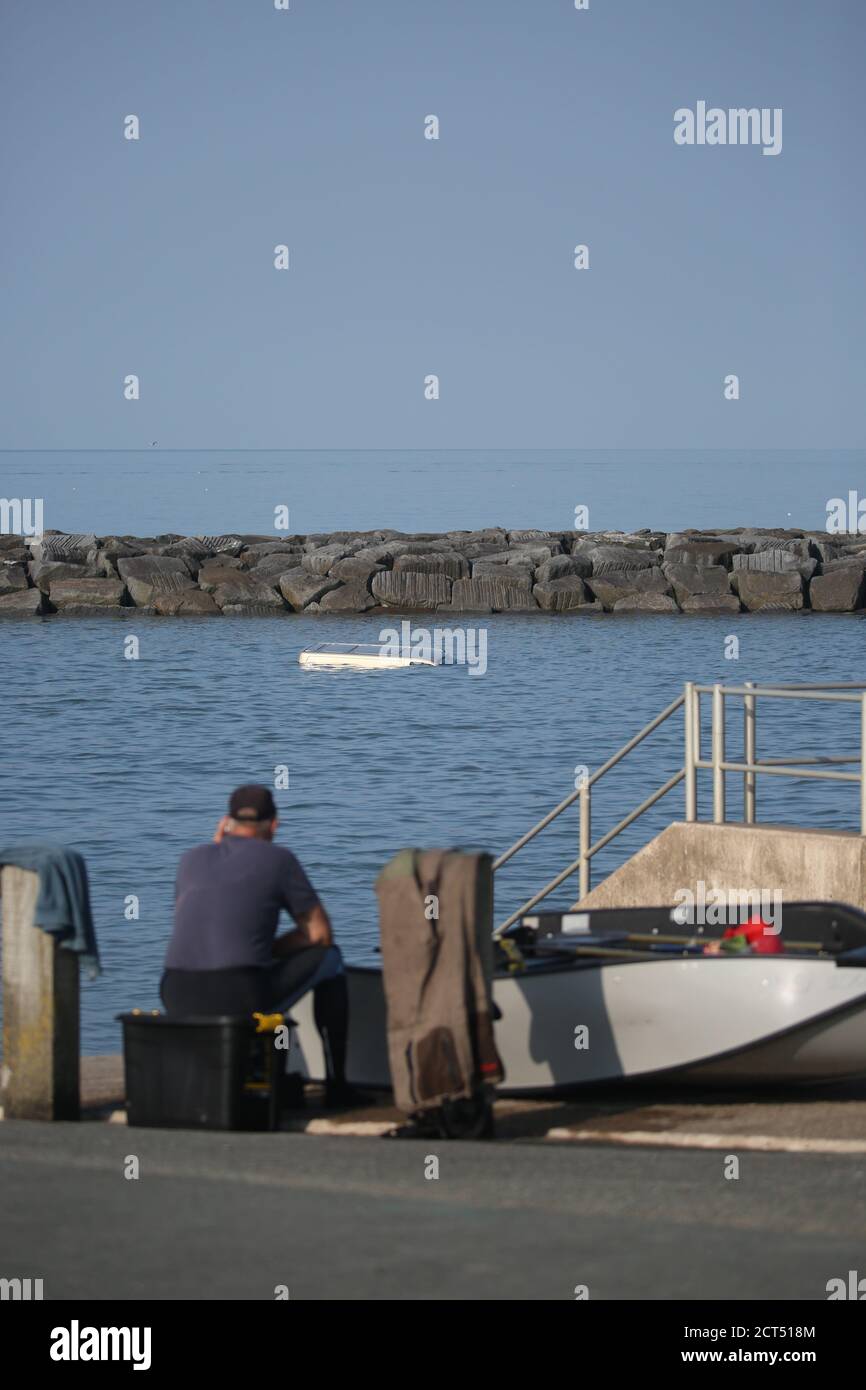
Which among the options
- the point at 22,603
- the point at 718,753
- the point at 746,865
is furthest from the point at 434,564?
the point at 718,753

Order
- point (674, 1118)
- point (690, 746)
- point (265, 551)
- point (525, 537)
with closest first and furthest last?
point (674, 1118) → point (690, 746) → point (265, 551) → point (525, 537)

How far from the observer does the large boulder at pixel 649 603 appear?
2232 inches

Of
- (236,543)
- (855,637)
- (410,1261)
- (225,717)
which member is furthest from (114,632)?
(410,1261)

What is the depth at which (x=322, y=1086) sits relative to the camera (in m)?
9.48

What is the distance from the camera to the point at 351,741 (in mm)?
38781

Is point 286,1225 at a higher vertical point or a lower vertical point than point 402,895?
lower

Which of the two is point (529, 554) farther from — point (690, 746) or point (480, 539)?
point (690, 746)

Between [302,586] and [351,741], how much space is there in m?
18.1

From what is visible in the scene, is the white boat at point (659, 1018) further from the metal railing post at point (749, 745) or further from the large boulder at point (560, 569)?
the large boulder at point (560, 569)

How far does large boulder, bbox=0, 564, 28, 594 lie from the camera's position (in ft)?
196

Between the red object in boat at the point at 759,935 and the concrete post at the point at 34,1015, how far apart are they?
10.2ft
